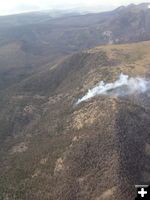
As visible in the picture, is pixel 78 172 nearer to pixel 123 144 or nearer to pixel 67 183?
pixel 67 183

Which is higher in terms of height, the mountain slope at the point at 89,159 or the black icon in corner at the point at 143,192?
the black icon in corner at the point at 143,192

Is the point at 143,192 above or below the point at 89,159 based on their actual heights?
above

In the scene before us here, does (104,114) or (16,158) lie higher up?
(104,114)

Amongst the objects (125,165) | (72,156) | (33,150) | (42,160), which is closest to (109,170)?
(125,165)

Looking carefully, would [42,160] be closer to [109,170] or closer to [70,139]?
[70,139]

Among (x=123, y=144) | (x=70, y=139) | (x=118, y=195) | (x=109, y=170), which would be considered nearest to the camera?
(x=118, y=195)

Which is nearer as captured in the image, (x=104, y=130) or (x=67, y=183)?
(x=67, y=183)

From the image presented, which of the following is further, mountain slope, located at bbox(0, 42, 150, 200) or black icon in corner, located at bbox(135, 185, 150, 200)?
mountain slope, located at bbox(0, 42, 150, 200)

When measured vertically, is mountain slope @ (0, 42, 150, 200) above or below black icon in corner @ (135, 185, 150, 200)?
below

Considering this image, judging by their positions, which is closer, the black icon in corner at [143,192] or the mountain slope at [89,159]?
the black icon in corner at [143,192]

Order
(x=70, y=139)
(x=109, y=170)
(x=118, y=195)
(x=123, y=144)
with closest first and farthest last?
(x=118, y=195) → (x=109, y=170) → (x=123, y=144) → (x=70, y=139)

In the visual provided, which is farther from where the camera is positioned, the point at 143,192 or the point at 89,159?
the point at 89,159
